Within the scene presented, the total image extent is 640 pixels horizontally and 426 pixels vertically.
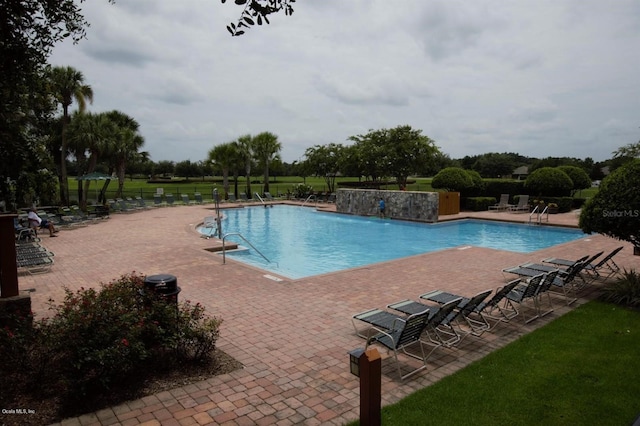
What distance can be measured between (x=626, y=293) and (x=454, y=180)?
19189 mm

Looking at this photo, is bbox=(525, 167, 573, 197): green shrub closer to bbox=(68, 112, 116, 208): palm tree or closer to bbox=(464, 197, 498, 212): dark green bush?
bbox=(464, 197, 498, 212): dark green bush

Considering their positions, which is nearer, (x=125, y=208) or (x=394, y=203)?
(x=394, y=203)

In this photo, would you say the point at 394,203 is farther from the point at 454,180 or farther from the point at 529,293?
the point at 529,293

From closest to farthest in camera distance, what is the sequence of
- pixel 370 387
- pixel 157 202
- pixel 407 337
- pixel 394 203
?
1. pixel 370 387
2. pixel 407 337
3. pixel 394 203
4. pixel 157 202

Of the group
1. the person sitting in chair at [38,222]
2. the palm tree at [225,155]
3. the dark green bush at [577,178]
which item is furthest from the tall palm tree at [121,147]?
the dark green bush at [577,178]

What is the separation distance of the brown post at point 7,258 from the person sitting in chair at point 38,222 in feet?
35.9

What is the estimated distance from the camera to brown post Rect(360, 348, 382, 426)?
363 centimetres

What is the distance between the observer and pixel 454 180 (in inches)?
1041

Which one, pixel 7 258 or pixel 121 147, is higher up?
pixel 121 147

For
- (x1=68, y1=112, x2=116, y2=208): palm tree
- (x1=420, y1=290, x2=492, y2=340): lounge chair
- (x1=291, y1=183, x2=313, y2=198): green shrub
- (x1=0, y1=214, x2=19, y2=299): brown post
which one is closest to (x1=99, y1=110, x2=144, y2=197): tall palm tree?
(x1=68, y1=112, x2=116, y2=208): palm tree

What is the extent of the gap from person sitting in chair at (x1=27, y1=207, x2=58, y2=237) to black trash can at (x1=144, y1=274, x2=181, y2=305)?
12.0 metres

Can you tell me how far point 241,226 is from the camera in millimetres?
22406

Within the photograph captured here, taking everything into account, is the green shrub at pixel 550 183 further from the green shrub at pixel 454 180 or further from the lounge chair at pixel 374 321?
the lounge chair at pixel 374 321

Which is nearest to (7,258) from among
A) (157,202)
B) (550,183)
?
(157,202)
